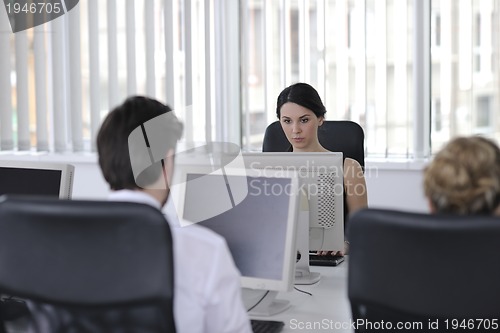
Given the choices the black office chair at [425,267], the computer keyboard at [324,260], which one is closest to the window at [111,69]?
the computer keyboard at [324,260]

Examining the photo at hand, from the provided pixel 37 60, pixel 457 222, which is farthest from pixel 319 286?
pixel 37 60

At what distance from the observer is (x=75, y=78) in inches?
190

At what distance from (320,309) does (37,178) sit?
3.29ft

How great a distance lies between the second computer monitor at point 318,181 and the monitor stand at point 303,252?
6 cm

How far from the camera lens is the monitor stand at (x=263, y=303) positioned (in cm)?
225

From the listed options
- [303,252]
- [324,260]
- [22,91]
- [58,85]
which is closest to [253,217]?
[303,252]

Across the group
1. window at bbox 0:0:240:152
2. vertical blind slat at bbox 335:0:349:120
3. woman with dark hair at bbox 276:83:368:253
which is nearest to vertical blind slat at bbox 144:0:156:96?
window at bbox 0:0:240:152

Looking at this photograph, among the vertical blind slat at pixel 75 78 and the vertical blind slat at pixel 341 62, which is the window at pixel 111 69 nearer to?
the vertical blind slat at pixel 75 78

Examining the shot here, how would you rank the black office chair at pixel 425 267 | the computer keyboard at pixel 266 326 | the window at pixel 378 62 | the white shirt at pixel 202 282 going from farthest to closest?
1. the window at pixel 378 62
2. the computer keyboard at pixel 266 326
3. the white shirt at pixel 202 282
4. the black office chair at pixel 425 267

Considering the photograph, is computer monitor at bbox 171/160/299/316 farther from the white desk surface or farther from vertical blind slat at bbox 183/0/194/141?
A: vertical blind slat at bbox 183/0/194/141

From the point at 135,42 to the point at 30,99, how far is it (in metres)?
0.81

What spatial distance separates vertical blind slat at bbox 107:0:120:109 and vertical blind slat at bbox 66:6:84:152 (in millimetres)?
212

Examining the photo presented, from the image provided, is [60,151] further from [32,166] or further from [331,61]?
[32,166]

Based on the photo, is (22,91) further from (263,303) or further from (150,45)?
(263,303)
